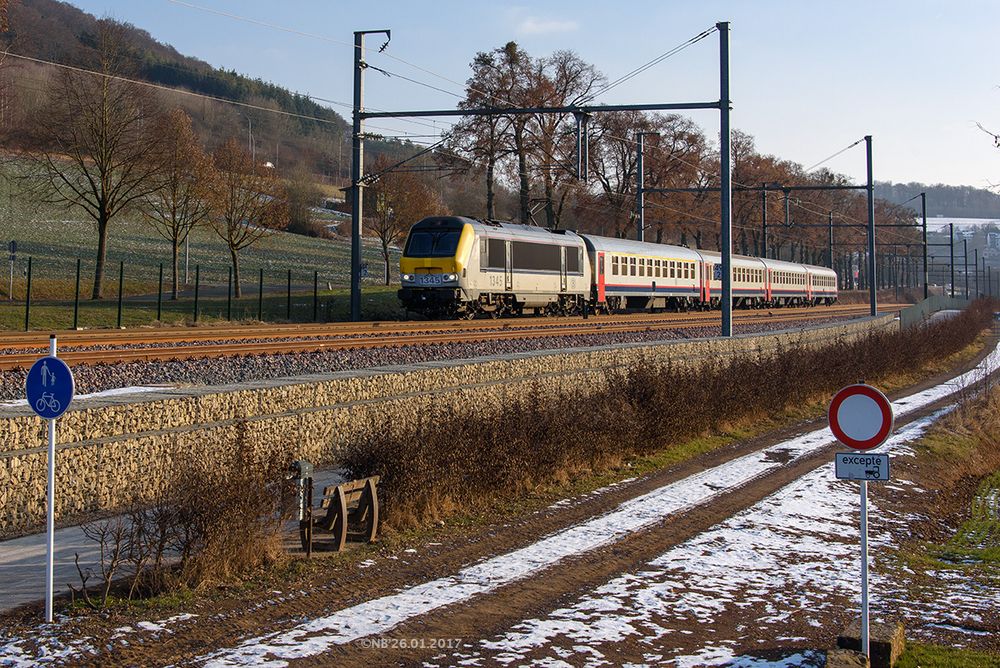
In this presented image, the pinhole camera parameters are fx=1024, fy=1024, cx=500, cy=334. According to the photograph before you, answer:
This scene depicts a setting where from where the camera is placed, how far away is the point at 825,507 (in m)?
12.9

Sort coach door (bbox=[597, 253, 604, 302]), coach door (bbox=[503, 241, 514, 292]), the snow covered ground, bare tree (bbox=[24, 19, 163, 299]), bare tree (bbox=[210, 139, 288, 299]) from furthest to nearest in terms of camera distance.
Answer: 1. bare tree (bbox=[210, 139, 288, 299])
2. coach door (bbox=[597, 253, 604, 302])
3. bare tree (bbox=[24, 19, 163, 299])
4. coach door (bbox=[503, 241, 514, 292])
5. the snow covered ground

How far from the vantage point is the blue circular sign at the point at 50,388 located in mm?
7250

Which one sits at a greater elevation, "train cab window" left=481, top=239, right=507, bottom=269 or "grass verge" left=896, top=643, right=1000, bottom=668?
"train cab window" left=481, top=239, right=507, bottom=269

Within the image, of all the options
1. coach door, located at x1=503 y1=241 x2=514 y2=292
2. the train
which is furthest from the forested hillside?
coach door, located at x1=503 y1=241 x2=514 y2=292

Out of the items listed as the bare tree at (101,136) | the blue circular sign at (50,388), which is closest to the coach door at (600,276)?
the bare tree at (101,136)

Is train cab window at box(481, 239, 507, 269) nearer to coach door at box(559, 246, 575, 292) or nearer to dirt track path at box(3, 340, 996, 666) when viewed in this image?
coach door at box(559, 246, 575, 292)

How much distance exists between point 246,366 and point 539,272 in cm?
2054

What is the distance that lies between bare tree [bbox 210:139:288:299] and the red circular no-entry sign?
36.0m

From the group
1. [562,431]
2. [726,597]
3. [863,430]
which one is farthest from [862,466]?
[562,431]

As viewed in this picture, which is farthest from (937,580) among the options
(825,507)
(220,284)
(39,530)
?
(220,284)

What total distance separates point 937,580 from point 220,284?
5045 cm

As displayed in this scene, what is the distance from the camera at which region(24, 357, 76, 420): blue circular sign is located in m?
7.25

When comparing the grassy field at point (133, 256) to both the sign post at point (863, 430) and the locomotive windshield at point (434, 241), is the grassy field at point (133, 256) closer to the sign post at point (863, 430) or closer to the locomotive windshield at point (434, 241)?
the locomotive windshield at point (434, 241)

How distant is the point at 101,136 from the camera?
120 ft
